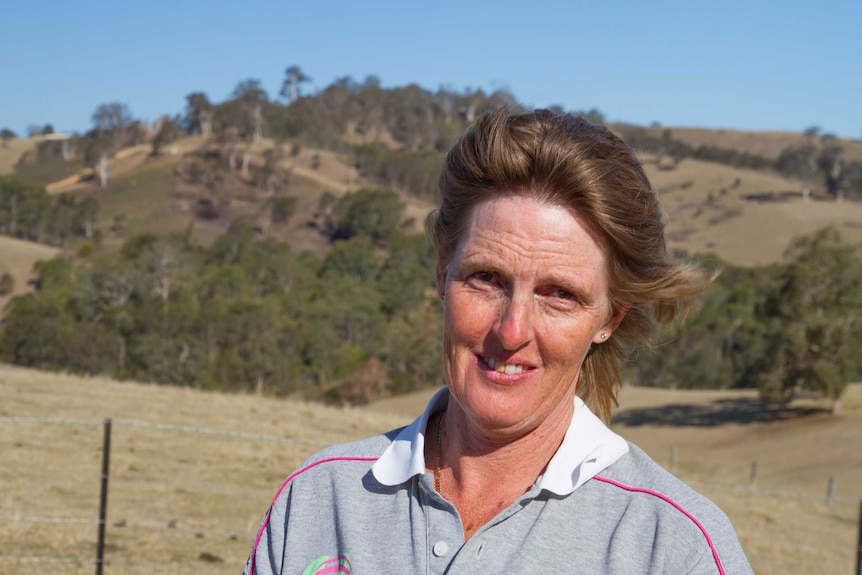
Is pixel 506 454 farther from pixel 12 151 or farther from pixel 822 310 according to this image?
pixel 12 151

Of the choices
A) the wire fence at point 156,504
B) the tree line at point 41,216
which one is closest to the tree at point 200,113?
the tree line at point 41,216

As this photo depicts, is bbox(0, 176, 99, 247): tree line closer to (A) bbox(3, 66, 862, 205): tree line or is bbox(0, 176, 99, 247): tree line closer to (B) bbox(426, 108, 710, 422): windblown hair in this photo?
(A) bbox(3, 66, 862, 205): tree line

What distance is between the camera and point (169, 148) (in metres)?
94.0

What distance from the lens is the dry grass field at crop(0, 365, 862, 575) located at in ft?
23.7

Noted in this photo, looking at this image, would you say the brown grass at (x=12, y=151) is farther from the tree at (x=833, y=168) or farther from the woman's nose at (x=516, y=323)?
the woman's nose at (x=516, y=323)

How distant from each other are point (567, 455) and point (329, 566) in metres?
0.51

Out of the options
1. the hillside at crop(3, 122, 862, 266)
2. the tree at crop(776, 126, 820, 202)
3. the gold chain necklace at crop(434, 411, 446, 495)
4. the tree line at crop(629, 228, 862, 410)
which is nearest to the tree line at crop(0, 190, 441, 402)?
the tree line at crop(629, 228, 862, 410)

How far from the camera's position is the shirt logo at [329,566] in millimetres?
1767

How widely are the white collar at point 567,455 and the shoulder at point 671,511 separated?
0.03 metres

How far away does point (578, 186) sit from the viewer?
170cm

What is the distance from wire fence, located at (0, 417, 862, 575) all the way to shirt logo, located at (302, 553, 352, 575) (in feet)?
14.9

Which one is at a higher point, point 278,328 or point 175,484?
point 175,484

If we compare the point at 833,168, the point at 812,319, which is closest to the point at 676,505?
the point at 812,319

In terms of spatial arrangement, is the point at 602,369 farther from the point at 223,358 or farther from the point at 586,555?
the point at 223,358
